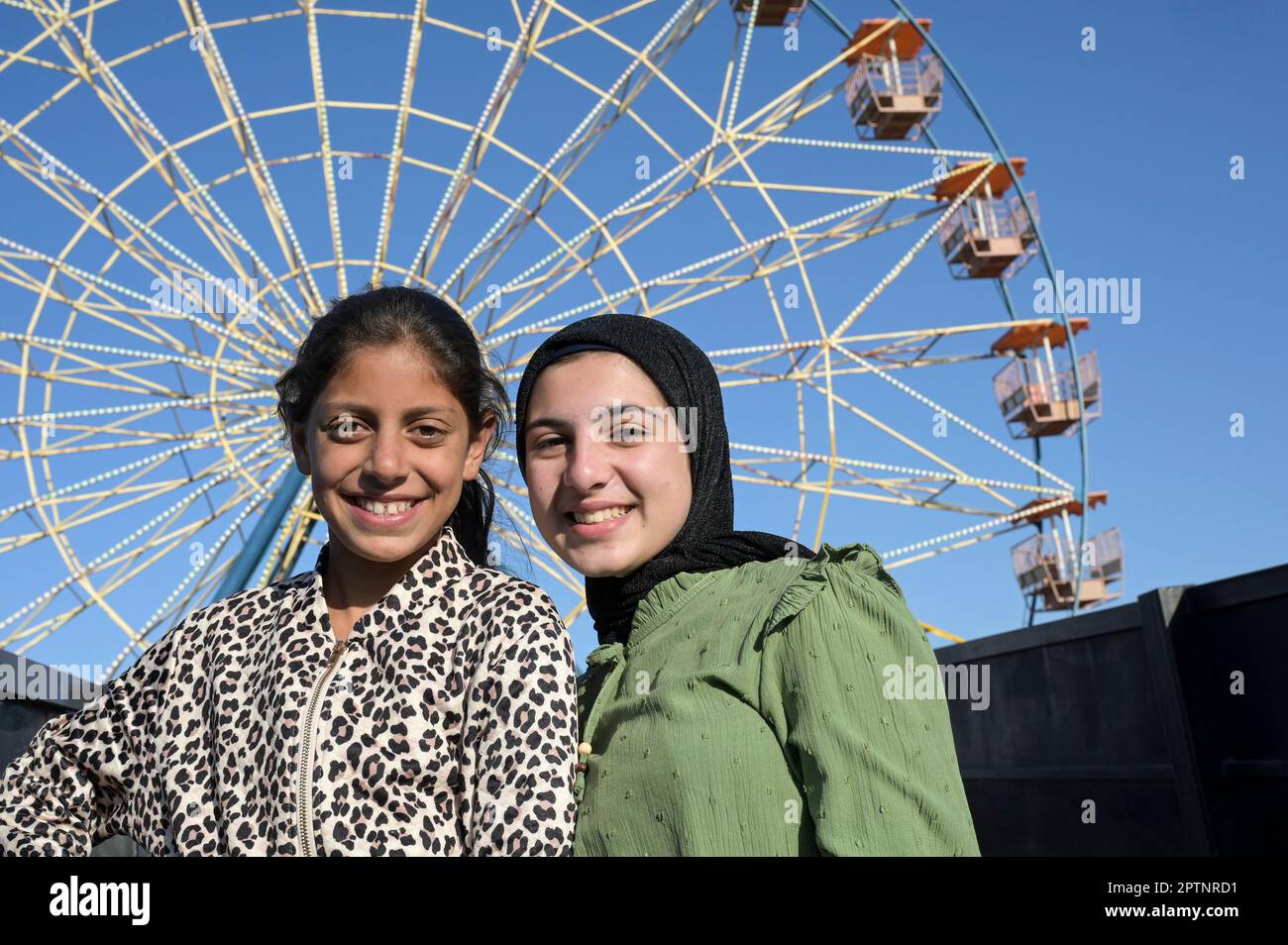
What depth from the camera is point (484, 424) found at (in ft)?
6.49

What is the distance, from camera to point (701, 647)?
65.5 inches

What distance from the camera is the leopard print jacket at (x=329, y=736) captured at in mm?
1498

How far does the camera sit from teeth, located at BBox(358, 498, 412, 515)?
5.68 ft

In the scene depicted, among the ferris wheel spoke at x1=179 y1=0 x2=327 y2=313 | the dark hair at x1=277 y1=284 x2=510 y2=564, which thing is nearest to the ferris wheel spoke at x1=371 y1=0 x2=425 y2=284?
the ferris wheel spoke at x1=179 y1=0 x2=327 y2=313

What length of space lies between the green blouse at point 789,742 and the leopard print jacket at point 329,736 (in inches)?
4.8

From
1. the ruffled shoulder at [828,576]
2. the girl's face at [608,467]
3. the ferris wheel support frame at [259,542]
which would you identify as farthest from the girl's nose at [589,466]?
the ferris wheel support frame at [259,542]

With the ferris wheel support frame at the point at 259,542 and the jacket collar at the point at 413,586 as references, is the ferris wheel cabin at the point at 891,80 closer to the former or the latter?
the ferris wheel support frame at the point at 259,542

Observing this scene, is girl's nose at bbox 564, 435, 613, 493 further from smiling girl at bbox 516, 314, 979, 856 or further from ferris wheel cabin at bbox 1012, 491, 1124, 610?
ferris wheel cabin at bbox 1012, 491, 1124, 610

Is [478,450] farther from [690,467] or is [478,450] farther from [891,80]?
[891,80]

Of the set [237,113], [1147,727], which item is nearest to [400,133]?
[237,113]

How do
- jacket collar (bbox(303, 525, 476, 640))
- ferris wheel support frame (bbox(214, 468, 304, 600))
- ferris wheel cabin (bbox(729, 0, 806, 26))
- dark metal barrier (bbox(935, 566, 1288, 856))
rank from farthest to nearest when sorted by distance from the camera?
ferris wheel cabin (bbox(729, 0, 806, 26)) → ferris wheel support frame (bbox(214, 468, 304, 600)) → dark metal barrier (bbox(935, 566, 1288, 856)) → jacket collar (bbox(303, 525, 476, 640))

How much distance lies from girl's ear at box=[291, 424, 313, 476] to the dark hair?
0.5 inches

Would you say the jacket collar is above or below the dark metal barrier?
above
